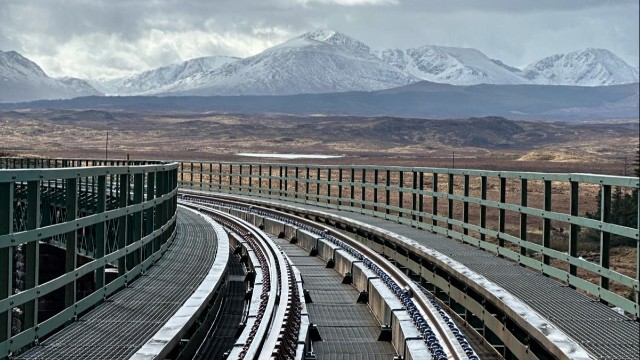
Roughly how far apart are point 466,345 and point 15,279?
48.3 feet

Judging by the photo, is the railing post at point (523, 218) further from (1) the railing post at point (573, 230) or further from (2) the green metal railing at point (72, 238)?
(2) the green metal railing at point (72, 238)

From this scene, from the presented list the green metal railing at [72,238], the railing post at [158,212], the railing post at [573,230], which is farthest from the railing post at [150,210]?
the railing post at [573,230]

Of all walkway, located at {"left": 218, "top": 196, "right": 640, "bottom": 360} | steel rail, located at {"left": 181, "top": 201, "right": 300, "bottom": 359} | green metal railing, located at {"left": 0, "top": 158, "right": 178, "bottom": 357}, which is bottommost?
steel rail, located at {"left": 181, "top": 201, "right": 300, "bottom": 359}

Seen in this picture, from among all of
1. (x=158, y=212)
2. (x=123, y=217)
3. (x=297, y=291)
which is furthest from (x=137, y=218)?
(x=297, y=291)

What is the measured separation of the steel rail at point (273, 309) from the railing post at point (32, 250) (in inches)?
80.8

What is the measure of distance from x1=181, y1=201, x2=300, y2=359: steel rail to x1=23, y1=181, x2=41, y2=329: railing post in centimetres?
205

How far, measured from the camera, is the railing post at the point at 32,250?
30.2 ft

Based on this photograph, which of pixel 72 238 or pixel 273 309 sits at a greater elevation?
pixel 72 238

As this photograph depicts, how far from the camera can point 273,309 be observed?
1278 centimetres

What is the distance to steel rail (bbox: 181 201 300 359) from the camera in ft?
34.2

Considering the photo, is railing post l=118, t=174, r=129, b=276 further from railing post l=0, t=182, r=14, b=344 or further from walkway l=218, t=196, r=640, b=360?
walkway l=218, t=196, r=640, b=360

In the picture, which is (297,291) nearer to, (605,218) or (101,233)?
(101,233)

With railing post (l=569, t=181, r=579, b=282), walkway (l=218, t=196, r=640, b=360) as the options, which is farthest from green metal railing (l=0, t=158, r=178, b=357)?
railing post (l=569, t=181, r=579, b=282)

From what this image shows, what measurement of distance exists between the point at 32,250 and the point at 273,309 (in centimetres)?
417
